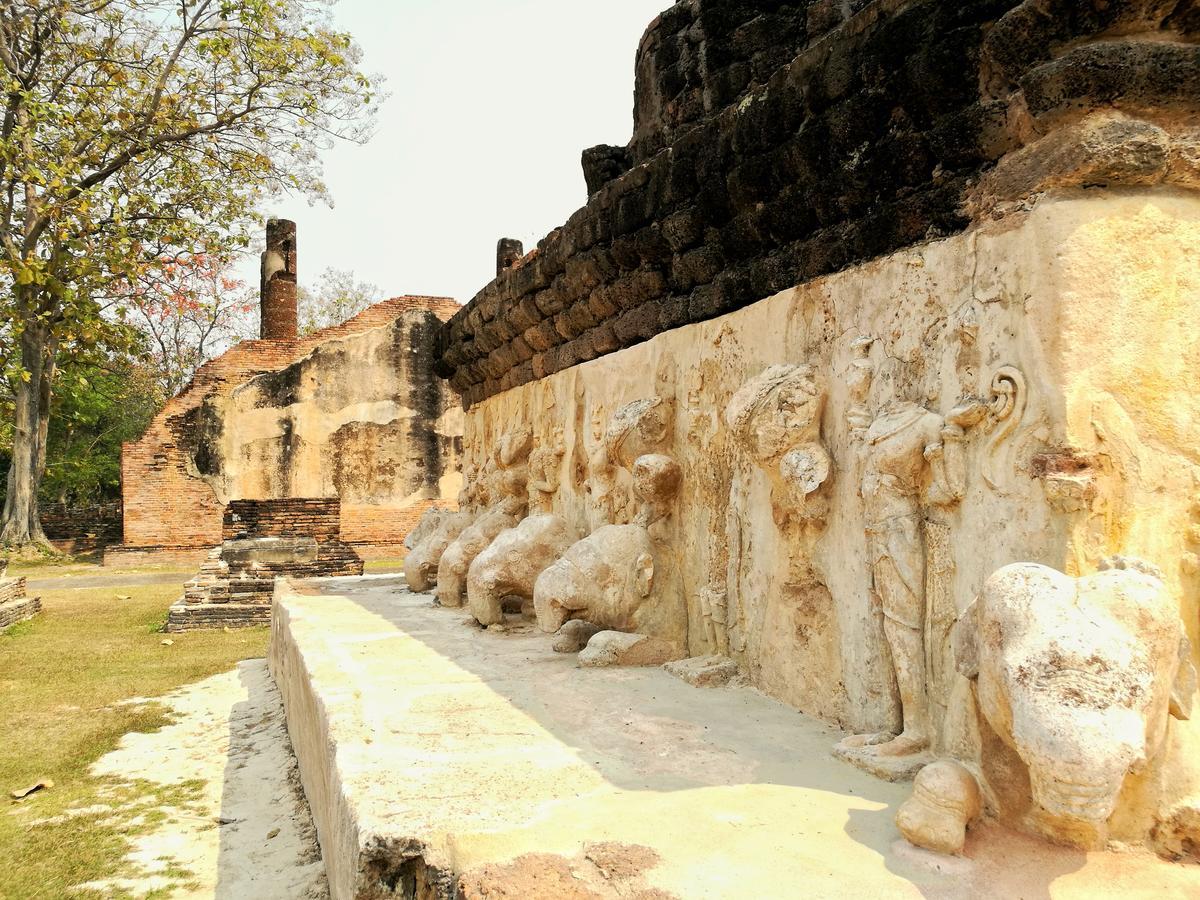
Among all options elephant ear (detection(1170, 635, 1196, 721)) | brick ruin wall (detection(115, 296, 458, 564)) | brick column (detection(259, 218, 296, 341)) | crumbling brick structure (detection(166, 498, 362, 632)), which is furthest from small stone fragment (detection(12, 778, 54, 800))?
brick column (detection(259, 218, 296, 341))

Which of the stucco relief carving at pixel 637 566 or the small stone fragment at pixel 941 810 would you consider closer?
the small stone fragment at pixel 941 810

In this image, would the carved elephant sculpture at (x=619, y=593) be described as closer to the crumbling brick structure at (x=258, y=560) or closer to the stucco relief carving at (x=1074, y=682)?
the stucco relief carving at (x=1074, y=682)

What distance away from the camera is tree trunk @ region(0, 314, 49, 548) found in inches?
603

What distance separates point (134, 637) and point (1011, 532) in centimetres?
845

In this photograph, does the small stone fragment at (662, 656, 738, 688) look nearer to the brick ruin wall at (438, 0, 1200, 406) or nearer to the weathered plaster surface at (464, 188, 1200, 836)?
the weathered plaster surface at (464, 188, 1200, 836)

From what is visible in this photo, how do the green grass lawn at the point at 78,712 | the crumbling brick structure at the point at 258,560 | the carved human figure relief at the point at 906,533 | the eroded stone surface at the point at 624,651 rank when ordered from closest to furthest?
1. the carved human figure relief at the point at 906,533
2. the green grass lawn at the point at 78,712
3. the eroded stone surface at the point at 624,651
4. the crumbling brick structure at the point at 258,560

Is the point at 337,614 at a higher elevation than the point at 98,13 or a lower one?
lower

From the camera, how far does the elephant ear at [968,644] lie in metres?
2.09

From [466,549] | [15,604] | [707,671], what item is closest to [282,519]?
[15,604]

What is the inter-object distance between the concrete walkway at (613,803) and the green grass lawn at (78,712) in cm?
91

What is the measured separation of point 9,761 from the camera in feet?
15.3

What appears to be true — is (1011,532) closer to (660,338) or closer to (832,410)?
(832,410)

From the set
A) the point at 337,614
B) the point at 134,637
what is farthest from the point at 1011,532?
the point at 134,637

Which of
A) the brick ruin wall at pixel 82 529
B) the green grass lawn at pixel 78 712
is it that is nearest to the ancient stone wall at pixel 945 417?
the green grass lawn at pixel 78 712
